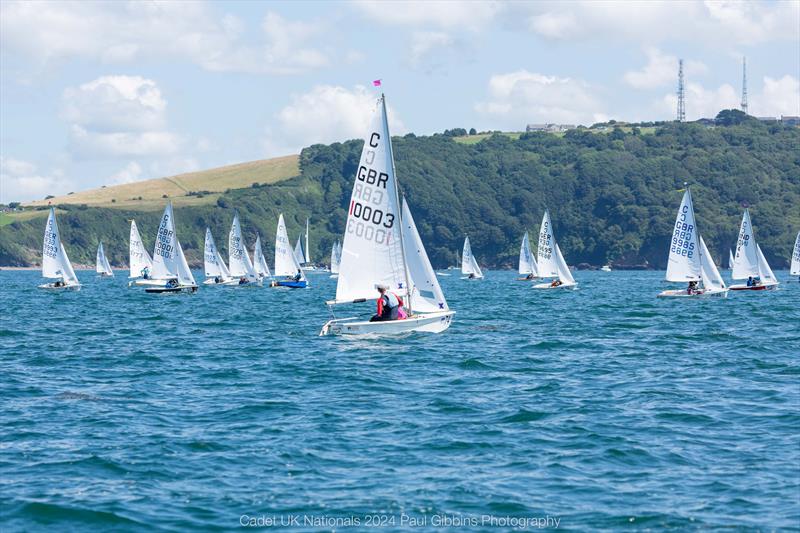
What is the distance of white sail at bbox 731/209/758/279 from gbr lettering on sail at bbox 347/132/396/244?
43831 millimetres

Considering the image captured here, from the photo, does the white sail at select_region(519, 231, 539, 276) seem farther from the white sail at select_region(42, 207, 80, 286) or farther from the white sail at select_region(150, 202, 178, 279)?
the white sail at select_region(42, 207, 80, 286)

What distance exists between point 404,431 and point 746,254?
59.2 m

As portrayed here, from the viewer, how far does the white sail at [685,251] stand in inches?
2451

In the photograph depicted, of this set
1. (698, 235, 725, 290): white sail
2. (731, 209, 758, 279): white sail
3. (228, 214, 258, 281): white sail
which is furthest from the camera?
(228, 214, 258, 281): white sail

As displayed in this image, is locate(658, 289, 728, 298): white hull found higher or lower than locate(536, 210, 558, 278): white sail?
lower

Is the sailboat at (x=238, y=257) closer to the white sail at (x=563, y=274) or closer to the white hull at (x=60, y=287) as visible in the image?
the white hull at (x=60, y=287)

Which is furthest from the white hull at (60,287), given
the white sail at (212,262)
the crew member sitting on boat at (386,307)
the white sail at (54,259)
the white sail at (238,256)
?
the crew member sitting on boat at (386,307)

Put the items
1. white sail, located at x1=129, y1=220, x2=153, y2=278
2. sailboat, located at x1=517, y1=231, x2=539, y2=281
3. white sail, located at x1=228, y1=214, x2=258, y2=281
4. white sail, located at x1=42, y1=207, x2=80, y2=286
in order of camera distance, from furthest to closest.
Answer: sailboat, located at x1=517, y1=231, x2=539, y2=281 < white sail, located at x1=228, y1=214, x2=258, y2=281 < white sail, located at x1=129, y1=220, x2=153, y2=278 < white sail, located at x1=42, y1=207, x2=80, y2=286

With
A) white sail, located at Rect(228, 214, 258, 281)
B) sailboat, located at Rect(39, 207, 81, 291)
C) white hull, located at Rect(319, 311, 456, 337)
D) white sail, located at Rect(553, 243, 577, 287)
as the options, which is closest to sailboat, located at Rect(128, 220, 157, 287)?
white sail, located at Rect(228, 214, 258, 281)

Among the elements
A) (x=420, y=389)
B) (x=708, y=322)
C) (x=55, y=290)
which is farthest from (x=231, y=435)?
(x=55, y=290)

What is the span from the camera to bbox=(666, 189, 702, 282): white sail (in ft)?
204

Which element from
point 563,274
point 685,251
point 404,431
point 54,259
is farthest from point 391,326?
point 563,274

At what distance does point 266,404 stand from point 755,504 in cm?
1091

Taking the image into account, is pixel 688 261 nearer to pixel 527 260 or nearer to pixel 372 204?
pixel 372 204
